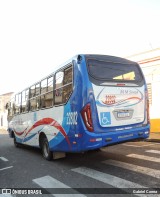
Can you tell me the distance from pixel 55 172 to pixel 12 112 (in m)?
9.00

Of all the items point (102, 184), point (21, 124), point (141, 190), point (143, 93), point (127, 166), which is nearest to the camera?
point (141, 190)

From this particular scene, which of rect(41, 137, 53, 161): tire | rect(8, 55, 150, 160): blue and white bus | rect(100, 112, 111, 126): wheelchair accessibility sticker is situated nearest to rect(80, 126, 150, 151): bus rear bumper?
rect(8, 55, 150, 160): blue and white bus

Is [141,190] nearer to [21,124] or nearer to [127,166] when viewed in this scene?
[127,166]

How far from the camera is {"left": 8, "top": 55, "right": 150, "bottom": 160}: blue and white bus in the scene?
6621mm

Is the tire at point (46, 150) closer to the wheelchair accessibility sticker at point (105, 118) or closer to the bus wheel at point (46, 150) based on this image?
the bus wheel at point (46, 150)

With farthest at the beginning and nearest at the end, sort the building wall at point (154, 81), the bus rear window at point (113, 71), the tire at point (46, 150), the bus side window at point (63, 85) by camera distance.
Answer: the building wall at point (154, 81), the tire at point (46, 150), the bus side window at point (63, 85), the bus rear window at point (113, 71)

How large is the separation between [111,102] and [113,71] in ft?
3.41

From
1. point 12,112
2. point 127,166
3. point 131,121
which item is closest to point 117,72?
point 131,121

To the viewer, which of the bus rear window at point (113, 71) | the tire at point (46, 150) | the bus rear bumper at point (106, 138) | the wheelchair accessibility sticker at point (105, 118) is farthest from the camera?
the tire at point (46, 150)

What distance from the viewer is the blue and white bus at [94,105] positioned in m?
6.62

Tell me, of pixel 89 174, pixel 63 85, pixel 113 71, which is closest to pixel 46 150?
pixel 63 85

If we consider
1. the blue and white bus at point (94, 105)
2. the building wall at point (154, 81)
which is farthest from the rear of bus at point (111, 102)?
the building wall at point (154, 81)

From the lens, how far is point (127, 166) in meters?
7.29

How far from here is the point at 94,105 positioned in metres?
6.62
